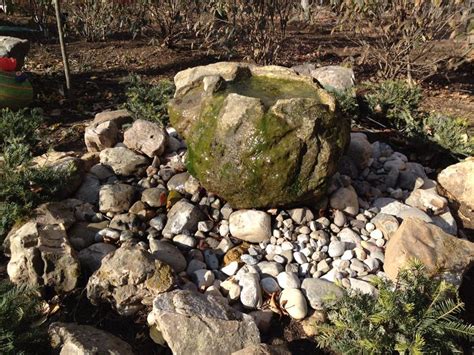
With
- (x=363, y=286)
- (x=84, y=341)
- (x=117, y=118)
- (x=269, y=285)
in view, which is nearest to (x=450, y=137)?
(x=363, y=286)

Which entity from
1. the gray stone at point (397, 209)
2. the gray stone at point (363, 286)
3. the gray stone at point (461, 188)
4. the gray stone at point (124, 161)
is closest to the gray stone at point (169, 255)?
the gray stone at point (124, 161)

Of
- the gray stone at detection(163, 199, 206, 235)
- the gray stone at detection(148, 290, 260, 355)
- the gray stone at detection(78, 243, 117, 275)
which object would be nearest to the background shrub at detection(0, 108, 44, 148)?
the gray stone at detection(78, 243, 117, 275)

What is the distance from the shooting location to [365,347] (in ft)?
7.80

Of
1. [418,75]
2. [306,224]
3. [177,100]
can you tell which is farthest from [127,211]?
[418,75]

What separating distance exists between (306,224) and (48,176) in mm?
2063

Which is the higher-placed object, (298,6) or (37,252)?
(298,6)

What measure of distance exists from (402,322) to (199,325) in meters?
1.14

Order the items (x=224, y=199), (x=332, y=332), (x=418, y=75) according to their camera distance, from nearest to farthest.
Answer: (x=332, y=332)
(x=224, y=199)
(x=418, y=75)

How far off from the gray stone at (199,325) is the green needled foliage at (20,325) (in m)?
0.66

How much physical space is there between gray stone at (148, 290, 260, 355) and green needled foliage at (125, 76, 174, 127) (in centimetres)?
258

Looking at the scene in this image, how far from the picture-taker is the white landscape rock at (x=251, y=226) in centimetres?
332

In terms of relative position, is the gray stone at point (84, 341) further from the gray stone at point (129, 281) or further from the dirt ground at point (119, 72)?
the dirt ground at point (119, 72)

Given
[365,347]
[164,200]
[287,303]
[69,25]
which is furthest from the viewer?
[69,25]

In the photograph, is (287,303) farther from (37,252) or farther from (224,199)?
(37,252)
